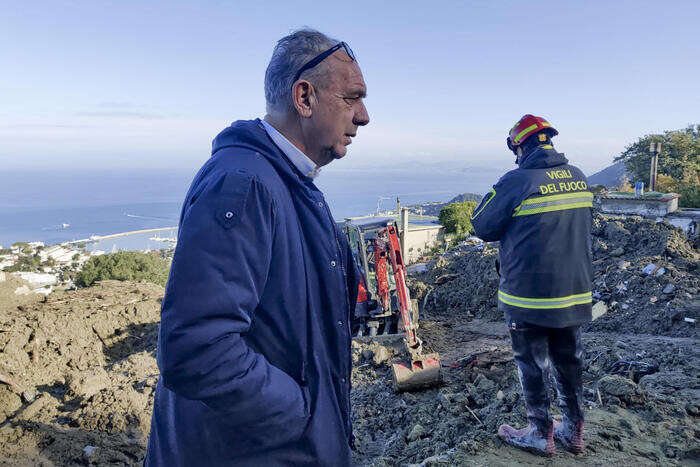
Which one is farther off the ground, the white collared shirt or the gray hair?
the gray hair

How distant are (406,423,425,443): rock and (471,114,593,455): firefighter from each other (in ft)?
5.90

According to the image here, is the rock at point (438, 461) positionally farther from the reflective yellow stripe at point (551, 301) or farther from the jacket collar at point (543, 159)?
the jacket collar at point (543, 159)

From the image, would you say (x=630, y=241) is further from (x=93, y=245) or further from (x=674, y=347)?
(x=93, y=245)

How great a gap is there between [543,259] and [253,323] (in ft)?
8.20

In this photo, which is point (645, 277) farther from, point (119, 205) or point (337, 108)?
point (119, 205)

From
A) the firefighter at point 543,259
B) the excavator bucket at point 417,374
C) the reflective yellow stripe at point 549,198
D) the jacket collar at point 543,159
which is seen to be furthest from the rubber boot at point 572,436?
the excavator bucket at point 417,374

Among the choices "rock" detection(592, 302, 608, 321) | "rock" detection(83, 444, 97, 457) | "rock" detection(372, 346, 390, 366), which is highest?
"rock" detection(592, 302, 608, 321)

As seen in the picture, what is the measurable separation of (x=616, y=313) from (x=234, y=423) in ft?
33.3

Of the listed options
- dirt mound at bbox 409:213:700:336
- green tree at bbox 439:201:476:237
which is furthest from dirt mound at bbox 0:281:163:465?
green tree at bbox 439:201:476:237

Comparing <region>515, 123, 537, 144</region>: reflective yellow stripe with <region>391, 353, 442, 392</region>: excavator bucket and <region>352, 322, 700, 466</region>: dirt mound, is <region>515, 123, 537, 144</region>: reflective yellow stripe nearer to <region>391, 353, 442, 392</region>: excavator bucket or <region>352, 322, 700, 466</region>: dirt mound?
<region>352, 322, 700, 466</region>: dirt mound

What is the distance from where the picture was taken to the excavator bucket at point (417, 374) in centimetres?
668

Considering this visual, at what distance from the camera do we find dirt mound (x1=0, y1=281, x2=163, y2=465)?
515 cm

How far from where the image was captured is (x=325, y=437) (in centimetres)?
124

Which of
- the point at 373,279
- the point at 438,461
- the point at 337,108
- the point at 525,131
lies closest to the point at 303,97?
the point at 337,108
